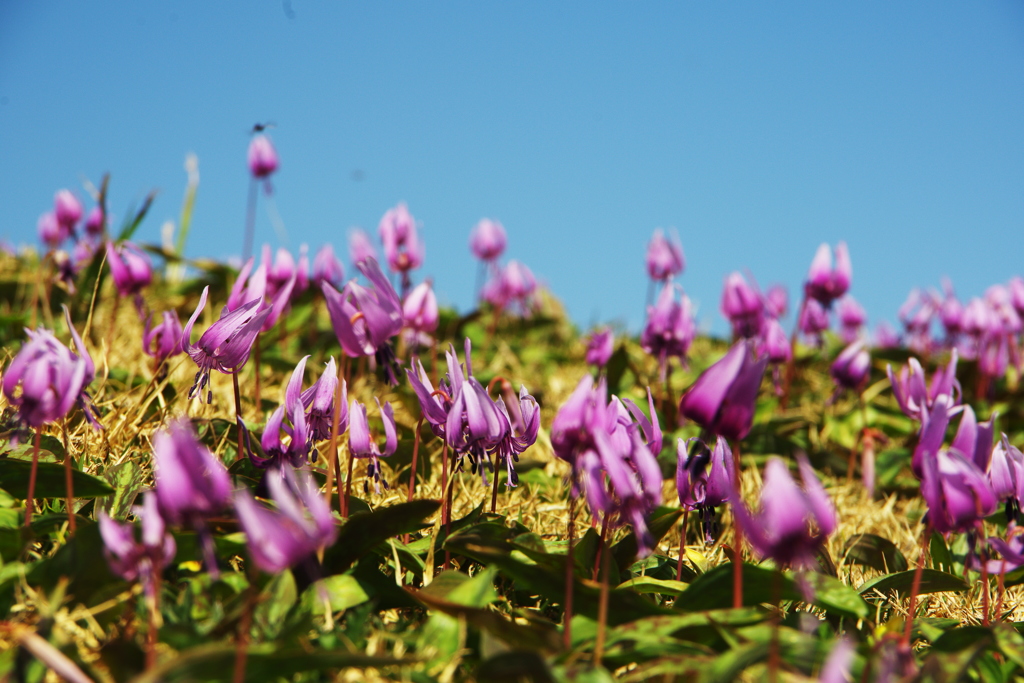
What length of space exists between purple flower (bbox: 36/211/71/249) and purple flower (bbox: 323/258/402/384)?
370cm

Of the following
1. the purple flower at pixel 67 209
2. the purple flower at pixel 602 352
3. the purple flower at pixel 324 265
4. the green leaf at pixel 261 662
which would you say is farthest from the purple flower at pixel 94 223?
the green leaf at pixel 261 662

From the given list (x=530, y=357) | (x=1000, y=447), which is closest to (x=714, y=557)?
(x=1000, y=447)

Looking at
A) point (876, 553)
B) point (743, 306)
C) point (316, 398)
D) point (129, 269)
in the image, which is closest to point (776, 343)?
point (743, 306)

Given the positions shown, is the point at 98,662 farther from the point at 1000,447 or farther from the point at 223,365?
the point at 1000,447

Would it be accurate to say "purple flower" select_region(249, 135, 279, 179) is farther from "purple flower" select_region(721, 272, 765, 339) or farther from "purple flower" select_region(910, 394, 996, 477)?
"purple flower" select_region(910, 394, 996, 477)

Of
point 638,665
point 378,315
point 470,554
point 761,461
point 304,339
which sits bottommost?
point 638,665

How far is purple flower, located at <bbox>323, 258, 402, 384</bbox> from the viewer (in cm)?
191

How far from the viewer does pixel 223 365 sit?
1.98 meters

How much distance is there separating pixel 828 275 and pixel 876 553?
1.63m

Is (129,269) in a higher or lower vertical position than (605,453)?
higher

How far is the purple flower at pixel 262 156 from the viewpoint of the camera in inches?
187

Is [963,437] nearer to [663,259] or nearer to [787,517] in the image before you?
[787,517]

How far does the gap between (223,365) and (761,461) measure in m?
2.62

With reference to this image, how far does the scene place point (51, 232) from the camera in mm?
5184
